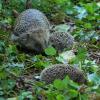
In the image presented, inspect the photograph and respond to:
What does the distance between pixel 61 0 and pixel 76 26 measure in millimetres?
677

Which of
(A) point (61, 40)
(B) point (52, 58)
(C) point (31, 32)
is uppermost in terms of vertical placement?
(C) point (31, 32)

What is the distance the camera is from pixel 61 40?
21.2 ft

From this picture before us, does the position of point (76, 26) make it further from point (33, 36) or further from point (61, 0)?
point (33, 36)

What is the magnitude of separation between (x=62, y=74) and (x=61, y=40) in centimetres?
145

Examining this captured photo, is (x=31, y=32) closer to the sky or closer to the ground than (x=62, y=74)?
closer to the sky

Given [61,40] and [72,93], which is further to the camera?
[61,40]

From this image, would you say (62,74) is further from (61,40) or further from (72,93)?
(61,40)

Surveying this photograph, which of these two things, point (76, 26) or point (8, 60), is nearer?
point (8, 60)

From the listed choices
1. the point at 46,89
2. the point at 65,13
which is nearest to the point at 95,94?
the point at 46,89

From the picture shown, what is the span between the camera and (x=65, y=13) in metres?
7.87

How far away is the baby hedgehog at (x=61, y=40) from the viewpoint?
6418mm

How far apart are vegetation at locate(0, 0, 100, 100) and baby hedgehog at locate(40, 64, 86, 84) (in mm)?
114

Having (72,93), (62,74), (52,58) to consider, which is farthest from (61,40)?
(72,93)

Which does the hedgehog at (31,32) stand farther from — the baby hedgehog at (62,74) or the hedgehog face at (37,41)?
the baby hedgehog at (62,74)
